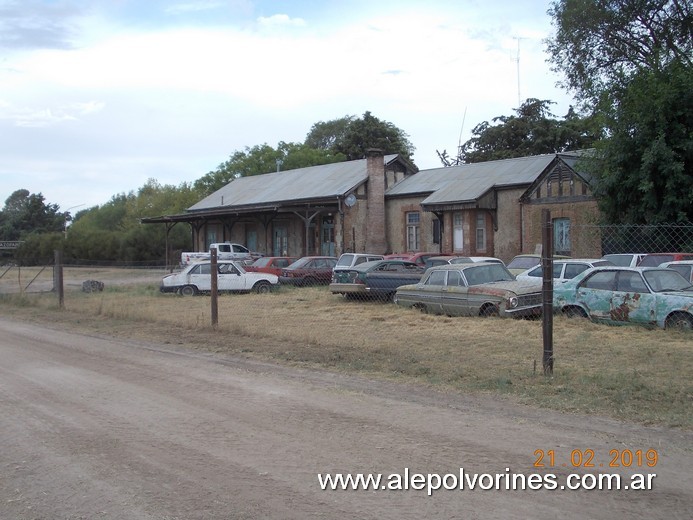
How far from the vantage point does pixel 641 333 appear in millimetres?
12633

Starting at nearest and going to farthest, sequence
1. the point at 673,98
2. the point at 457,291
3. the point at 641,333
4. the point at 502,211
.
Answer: the point at 641,333 → the point at 457,291 → the point at 673,98 → the point at 502,211

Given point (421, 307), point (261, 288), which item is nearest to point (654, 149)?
point (421, 307)

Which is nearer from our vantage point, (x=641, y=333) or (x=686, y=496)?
(x=686, y=496)

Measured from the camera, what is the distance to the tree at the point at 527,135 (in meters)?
52.4

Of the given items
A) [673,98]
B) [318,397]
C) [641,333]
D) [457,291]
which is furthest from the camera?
[673,98]

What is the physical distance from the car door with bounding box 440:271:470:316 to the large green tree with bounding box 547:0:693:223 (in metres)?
10.4

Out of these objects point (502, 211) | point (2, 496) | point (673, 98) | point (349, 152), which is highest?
point (349, 152)

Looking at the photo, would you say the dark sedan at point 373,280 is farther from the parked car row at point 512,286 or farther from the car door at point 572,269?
the car door at point 572,269

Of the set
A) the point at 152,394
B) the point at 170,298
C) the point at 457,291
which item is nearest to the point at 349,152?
the point at 170,298

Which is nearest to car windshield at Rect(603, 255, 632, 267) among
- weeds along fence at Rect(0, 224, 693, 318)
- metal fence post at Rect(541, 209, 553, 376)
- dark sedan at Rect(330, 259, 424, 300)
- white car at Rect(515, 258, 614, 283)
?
weeds along fence at Rect(0, 224, 693, 318)

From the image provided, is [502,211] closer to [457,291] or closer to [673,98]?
[673,98]

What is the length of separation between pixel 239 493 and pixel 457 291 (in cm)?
1167

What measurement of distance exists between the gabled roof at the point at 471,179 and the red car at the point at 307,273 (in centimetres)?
886

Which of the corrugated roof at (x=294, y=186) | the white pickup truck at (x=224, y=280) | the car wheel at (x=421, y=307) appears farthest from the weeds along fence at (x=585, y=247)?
the corrugated roof at (x=294, y=186)
